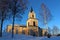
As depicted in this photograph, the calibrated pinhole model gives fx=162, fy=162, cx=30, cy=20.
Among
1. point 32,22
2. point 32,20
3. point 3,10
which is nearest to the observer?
point 3,10

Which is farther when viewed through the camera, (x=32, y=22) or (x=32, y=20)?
(x=32, y=22)

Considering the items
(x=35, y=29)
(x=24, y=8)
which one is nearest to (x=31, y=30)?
(x=35, y=29)

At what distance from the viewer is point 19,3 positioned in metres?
31.9

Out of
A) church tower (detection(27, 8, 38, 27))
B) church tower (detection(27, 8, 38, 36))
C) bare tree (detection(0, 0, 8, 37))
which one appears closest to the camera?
bare tree (detection(0, 0, 8, 37))

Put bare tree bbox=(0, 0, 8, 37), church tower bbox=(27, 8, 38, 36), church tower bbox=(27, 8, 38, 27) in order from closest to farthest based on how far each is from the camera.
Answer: bare tree bbox=(0, 0, 8, 37)
church tower bbox=(27, 8, 38, 36)
church tower bbox=(27, 8, 38, 27)

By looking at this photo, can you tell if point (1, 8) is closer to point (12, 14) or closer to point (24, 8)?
point (12, 14)

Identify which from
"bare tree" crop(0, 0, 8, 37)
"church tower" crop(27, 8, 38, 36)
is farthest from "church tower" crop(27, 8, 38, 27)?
"bare tree" crop(0, 0, 8, 37)

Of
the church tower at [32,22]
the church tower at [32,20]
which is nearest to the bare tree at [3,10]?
the church tower at [32,22]

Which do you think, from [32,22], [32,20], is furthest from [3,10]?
[32,22]

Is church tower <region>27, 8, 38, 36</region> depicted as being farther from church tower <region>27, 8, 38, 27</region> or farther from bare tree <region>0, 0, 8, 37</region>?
bare tree <region>0, 0, 8, 37</region>

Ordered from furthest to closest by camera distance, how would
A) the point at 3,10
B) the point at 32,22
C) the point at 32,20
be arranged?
the point at 32,22 → the point at 32,20 → the point at 3,10

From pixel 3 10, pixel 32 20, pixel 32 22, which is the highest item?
pixel 32 20

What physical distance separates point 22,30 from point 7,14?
69797 mm

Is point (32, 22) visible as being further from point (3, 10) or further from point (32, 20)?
point (3, 10)
